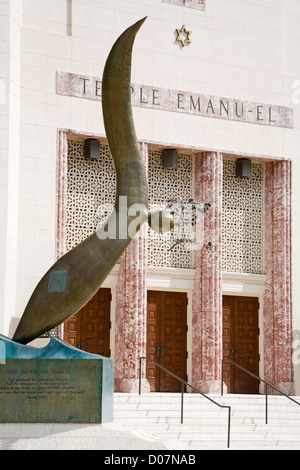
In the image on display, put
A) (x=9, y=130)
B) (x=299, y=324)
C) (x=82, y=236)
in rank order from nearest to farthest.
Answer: (x=9, y=130) → (x=82, y=236) → (x=299, y=324)

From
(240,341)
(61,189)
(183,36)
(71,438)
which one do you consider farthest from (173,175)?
(71,438)

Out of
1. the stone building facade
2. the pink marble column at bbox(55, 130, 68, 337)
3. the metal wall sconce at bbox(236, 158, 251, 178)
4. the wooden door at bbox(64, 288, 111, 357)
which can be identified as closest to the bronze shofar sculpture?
the stone building facade

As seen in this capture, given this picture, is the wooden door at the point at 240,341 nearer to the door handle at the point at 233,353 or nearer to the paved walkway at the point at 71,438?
the door handle at the point at 233,353

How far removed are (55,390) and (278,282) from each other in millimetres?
11499

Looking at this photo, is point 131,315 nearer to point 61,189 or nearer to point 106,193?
point 106,193

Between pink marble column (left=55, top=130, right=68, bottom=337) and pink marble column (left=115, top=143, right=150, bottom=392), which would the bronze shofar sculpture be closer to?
pink marble column (left=55, top=130, right=68, bottom=337)

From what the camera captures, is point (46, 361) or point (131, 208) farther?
A: point (131, 208)

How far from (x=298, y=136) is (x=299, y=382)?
21.1 feet

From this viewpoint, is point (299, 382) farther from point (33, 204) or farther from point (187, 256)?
point (33, 204)

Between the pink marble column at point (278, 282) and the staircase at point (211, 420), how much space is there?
2228 millimetres

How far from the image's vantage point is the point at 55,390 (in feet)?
42.7

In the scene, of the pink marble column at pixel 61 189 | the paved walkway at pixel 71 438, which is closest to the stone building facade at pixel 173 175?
the pink marble column at pixel 61 189

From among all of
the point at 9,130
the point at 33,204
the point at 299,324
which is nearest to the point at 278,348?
the point at 299,324

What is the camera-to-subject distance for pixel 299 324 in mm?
23484
